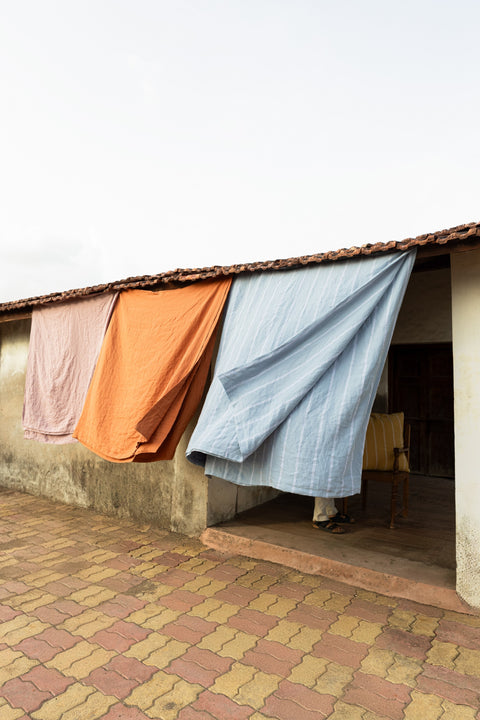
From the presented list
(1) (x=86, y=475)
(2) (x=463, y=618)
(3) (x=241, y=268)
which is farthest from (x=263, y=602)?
(1) (x=86, y=475)

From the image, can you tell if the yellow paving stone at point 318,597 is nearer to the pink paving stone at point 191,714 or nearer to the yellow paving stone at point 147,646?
the yellow paving stone at point 147,646

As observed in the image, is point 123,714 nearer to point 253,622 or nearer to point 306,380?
point 253,622

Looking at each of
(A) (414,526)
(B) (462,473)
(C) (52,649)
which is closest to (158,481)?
(C) (52,649)

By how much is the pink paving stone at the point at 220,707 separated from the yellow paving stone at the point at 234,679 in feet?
0.15

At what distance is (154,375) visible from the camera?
4324 mm

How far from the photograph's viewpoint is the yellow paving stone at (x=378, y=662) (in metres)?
2.62

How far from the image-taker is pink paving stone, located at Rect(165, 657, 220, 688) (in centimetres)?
253

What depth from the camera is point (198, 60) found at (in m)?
11.6

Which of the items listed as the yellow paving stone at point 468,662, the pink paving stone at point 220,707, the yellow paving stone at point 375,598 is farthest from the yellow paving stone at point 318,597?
the pink paving stone at point 220,707

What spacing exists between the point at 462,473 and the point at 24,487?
20.7 ft

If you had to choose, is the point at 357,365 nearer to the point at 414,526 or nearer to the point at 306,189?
the point at 414,526

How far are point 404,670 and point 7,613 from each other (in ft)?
9.12

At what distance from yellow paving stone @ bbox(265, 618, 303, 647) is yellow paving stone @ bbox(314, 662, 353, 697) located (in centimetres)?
34

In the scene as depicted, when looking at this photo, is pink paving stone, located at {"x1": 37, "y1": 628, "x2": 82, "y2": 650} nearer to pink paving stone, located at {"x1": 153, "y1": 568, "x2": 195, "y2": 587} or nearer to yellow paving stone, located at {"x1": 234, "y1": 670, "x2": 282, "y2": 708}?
pink paving stone, located at {"x1": 153, "y1": 568, "x2": 195, "y2": 587}
